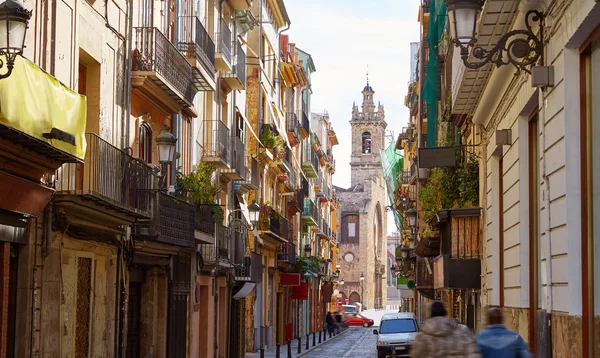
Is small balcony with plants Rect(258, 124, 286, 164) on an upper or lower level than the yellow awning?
upper

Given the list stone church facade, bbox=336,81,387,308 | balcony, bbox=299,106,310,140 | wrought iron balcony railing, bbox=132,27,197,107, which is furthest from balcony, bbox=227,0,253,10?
stone church facade, bbox=336,81,387,308

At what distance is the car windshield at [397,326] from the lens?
32.3 meters

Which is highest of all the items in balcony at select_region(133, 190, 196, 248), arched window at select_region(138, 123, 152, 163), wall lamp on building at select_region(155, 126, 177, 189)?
arched window at select_region(138, 123, 152, 163)

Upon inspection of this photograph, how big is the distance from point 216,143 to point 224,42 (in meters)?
2.64

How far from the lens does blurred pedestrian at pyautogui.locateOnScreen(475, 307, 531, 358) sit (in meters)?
9.17

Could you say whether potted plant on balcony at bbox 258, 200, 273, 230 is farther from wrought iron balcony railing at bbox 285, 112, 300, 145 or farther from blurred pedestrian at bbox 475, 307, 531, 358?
blurred pedestrian at bbox 475, 307, 531, 358

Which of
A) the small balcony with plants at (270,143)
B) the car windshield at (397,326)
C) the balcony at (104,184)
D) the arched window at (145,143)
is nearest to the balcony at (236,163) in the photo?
the car windshield at (397,326)

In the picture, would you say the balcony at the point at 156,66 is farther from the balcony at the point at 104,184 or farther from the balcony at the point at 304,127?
the balcony at the point at 304,127

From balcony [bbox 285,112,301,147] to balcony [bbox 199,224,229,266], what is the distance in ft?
73.6

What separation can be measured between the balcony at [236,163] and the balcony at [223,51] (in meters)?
2.61

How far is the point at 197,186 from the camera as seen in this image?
23.9m

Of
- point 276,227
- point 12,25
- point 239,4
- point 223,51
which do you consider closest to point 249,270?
point 276,227

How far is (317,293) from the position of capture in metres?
71.8

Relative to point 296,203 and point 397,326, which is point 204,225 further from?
point 296,203
